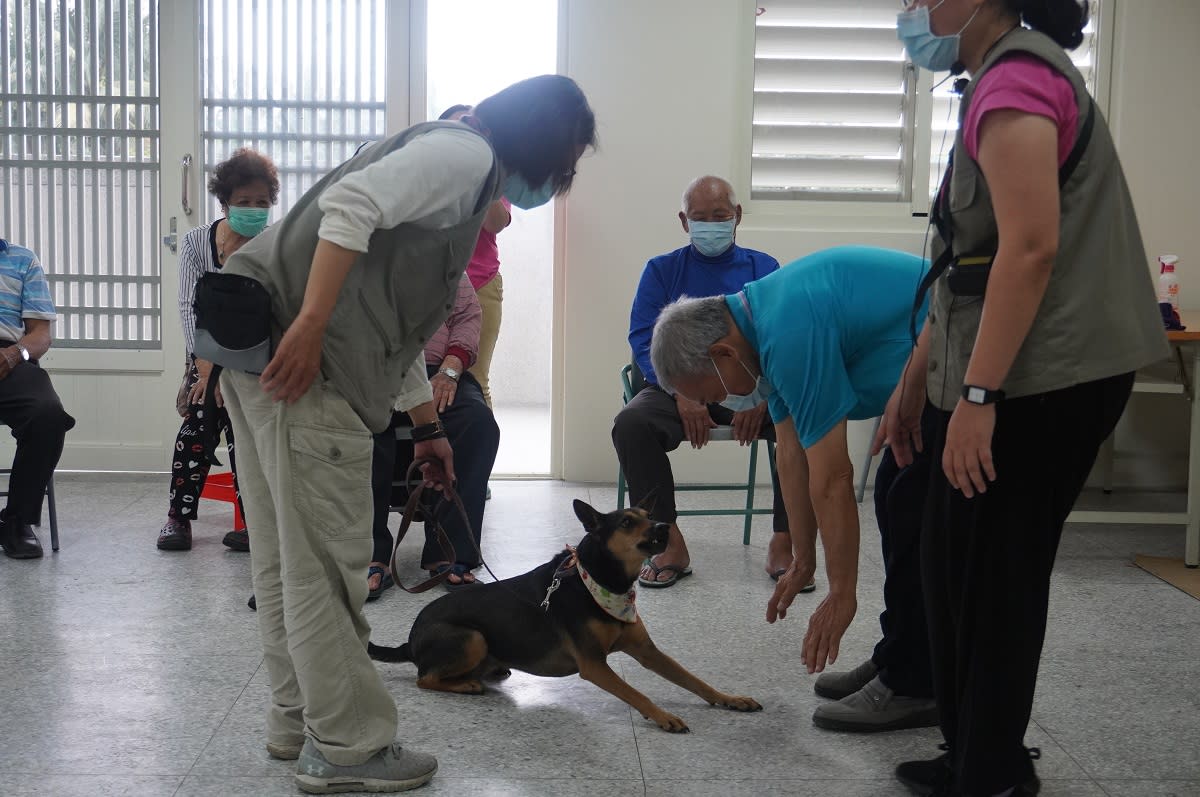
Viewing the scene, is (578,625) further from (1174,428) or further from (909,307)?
(1174,428)

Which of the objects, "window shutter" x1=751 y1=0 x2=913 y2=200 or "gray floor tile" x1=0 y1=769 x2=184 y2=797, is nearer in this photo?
"gray floor tile" x1=0 y1=769 x2=184 y2=797

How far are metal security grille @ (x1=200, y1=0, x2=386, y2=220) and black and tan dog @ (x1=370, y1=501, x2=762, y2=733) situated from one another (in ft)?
11.0

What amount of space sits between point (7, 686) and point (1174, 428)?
16.4 feet

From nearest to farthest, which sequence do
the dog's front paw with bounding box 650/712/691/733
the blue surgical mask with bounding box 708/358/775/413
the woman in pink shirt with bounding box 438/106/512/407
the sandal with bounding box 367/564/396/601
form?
the blue surgical mask with bounding box 708/358/775/413 < the dog's front paw with bounding box 650/712/691/733 < the sandal with bounding box 367/564/396/601 < the woman in pink shirt with bounding box 438/106/512/407

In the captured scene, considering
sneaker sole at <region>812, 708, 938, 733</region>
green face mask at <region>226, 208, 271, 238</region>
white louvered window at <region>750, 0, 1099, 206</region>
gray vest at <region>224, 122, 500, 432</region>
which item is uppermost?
white louvered window at <region>750, 0, 1099, 206</region>

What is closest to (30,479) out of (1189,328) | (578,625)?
(578,625)

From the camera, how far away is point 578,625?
2385 mm

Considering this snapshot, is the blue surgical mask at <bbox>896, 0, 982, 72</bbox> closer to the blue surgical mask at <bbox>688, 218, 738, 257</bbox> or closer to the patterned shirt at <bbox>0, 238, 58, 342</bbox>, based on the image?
the blue surgical mask at <bbox>688, 218, 738, 257</bbox>

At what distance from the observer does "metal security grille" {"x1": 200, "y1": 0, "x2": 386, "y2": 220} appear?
5.24 m

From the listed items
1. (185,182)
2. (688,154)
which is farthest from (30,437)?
(688,154)

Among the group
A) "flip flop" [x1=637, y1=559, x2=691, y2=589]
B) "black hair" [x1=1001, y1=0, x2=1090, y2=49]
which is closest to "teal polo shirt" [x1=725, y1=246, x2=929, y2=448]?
"black hair" [x1=1001, y1=0, x2=1090, y2=49]

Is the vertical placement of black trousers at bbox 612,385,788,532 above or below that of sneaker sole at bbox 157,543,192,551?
above

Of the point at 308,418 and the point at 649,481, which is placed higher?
A: the point at 308,418

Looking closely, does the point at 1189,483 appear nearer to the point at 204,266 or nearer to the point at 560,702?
the point at 560,702
